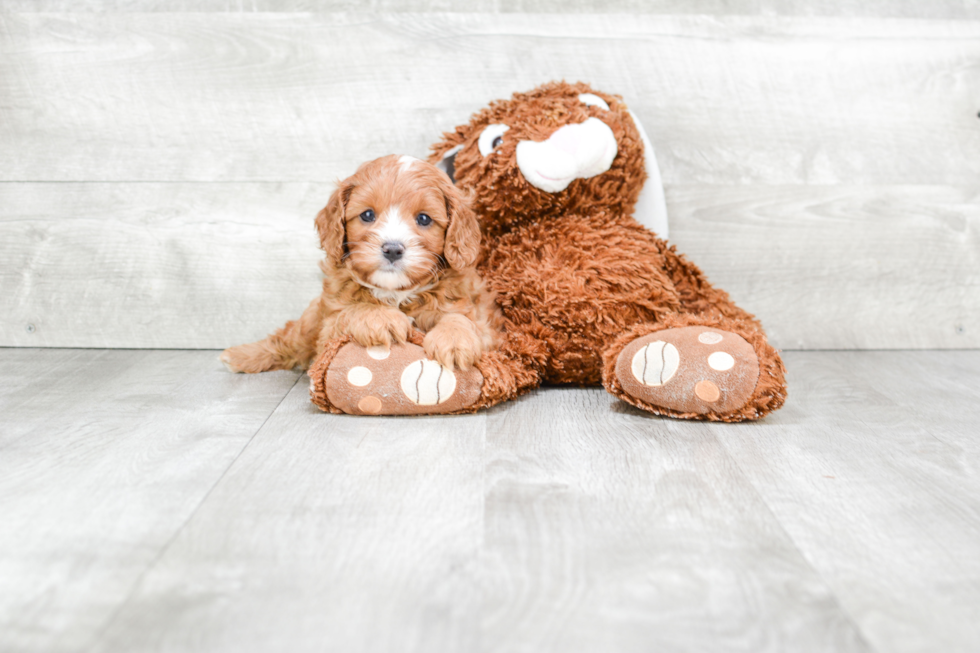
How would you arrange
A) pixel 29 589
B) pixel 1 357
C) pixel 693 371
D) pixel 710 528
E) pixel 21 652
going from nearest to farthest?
pixel 21 652 → pixel 29 589 → pixel 710 528 → pixel 693 371 → pixel 1 357

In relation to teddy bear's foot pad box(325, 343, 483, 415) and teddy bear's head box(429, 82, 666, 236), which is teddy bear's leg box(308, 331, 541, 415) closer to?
teddy bear's foot pad box(325, 343, 483, 415)

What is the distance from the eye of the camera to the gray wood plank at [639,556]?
83cm

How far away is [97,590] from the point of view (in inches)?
35.5

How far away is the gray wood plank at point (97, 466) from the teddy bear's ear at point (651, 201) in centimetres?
99

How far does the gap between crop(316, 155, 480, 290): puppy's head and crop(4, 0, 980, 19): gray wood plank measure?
2.50ft

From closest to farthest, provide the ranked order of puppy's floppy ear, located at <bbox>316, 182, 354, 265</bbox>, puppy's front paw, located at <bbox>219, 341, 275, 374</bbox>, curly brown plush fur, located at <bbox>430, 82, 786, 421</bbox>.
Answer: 1. puppy's floppy ear, located at <bbox>316, 182, 354, 265</bbox>
2. curly brown plush fur, located at <bbox>430, 82, 786, 421</bbox>
3. puppy's front paw, located at <bbox>219, 341, 275, 374</bbox>

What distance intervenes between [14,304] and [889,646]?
2.32 m

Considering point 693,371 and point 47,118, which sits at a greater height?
point 47,118

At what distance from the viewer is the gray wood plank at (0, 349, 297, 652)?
2.92ft

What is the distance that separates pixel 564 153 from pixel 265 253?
3.12 ft

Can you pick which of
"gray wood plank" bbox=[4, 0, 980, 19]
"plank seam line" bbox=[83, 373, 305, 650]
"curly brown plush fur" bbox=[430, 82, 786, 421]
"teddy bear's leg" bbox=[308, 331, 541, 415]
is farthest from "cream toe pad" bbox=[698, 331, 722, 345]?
"gray wood plank" bbox=[4, 0, 980, 19]

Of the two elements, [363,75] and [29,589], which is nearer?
[29,589]

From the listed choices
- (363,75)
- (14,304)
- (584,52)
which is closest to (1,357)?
(14,304)

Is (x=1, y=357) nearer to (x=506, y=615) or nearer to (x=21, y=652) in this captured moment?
(x=21, y=652)
